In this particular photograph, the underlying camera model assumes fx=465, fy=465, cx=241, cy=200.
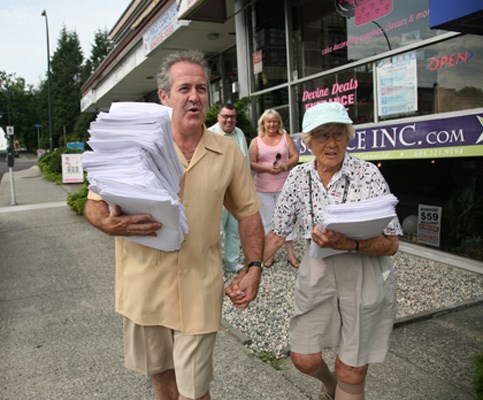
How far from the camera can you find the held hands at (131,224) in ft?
5.98

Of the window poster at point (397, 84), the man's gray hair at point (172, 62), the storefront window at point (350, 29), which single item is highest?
the storefront window at point (350, 29)

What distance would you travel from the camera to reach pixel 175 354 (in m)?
2.13

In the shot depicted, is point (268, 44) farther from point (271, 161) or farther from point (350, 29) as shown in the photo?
point (271, 161)

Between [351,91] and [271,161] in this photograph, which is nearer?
[271,161]

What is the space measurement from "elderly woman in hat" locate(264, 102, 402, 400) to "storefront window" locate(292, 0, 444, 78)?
3.89 m

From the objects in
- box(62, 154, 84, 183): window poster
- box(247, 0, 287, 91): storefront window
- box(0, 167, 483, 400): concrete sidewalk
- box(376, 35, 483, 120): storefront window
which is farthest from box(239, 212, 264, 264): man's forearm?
box(62, 154, 84, 183): window poster

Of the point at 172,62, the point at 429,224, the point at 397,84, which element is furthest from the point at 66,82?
the point at 172,62

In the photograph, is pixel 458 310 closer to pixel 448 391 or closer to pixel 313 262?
pixel 448 391

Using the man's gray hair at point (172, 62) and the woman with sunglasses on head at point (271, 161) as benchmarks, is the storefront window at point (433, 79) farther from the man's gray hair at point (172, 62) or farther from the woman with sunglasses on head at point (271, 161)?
the man's gray hair at point (172, 62)

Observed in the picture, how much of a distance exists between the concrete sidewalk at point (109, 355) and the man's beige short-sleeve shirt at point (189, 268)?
1.07 meters

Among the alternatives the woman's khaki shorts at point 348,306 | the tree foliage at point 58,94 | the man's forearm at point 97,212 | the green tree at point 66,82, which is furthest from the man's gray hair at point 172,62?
the tree foliage at point 58,94

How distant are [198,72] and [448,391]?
7.87ft

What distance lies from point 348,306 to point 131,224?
1129 millimetres

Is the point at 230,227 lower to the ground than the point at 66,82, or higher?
lower
